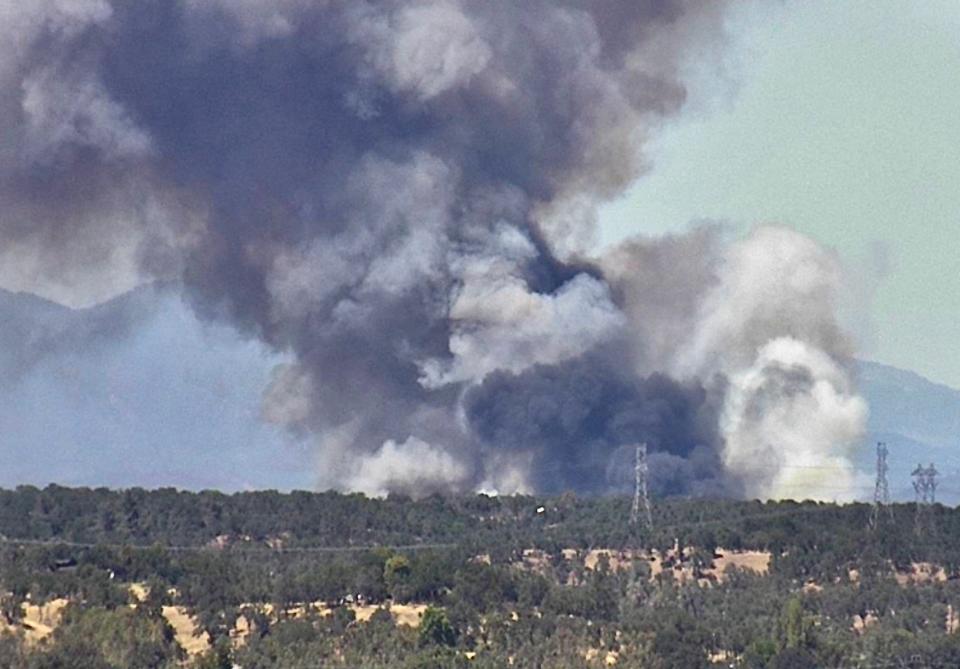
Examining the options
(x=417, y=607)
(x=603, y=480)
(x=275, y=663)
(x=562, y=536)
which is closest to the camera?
(x=275, y=663)

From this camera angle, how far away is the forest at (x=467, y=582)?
89625 mm

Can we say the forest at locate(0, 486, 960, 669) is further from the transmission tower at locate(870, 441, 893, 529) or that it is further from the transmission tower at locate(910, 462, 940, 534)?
the transmission tower at locate(870, 441, 893, 529)

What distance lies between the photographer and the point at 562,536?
120125mm

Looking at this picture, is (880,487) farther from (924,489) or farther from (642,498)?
(642,498)

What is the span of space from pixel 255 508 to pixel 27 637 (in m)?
38.1

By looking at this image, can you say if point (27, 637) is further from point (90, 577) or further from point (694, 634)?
point (694, 634)

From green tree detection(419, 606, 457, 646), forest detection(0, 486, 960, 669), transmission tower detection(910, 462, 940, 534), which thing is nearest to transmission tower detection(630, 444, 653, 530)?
forest detection(0, 486, 960, 669)

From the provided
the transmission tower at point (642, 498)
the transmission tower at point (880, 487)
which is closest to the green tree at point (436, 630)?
the transmission tower at point (642, 498)

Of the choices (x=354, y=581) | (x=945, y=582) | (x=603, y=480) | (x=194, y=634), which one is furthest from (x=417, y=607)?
(x=603, y=480)

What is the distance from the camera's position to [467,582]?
10012cm

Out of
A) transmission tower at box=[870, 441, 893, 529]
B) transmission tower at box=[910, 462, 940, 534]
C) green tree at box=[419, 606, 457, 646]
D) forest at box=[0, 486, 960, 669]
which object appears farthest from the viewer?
transmission tower at box=[910, 462, 940, 534]

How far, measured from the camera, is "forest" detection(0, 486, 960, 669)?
294 ft

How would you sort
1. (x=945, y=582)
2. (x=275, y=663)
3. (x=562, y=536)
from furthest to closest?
1. (x=562, y=536)
2. (x=945, y=582)
3. (x=275, y=663)

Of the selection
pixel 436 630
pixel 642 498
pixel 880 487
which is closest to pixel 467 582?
pixel 436 630
